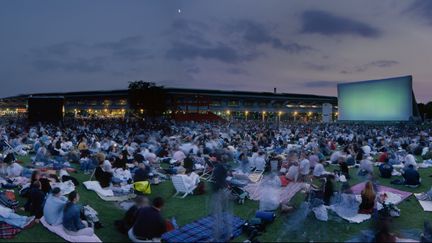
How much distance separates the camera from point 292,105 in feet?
334

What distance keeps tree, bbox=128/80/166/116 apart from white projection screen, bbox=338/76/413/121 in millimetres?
29254

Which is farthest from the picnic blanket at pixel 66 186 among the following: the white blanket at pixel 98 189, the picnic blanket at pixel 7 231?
the picnic blanket at pixel 7 231

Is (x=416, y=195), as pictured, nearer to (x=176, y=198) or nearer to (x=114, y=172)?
(x=176, y=198)

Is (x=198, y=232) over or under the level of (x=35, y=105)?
under

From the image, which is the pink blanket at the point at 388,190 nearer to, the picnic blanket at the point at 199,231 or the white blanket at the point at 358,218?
the white blanket at the point at 358,218

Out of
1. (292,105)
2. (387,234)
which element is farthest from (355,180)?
(292,105)

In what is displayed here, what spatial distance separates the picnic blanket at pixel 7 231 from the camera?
7445 millimetres

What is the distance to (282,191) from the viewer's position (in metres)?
11.3

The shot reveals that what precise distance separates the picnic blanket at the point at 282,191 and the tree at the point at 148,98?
49.8 metres

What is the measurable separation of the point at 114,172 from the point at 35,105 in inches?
1203

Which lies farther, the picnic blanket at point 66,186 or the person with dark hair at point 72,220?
the picnic blanket at point 66,186

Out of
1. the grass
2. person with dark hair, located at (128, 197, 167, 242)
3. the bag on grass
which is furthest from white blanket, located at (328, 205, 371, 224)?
the bag on grass

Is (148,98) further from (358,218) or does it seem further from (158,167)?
(358,218)

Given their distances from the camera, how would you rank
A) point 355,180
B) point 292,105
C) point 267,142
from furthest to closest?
point 292,105
point 267,142
point 355,180
